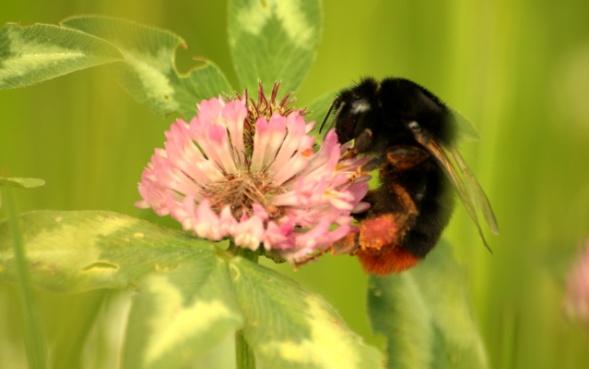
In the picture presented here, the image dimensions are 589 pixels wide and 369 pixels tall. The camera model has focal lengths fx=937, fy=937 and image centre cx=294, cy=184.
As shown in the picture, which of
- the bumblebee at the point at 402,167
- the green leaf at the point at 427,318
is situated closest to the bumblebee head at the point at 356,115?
the bumblebee at the point at 402,167

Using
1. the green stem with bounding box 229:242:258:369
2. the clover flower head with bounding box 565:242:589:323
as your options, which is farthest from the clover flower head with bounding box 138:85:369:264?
the clover flower head with bounding box 565:242:589:323

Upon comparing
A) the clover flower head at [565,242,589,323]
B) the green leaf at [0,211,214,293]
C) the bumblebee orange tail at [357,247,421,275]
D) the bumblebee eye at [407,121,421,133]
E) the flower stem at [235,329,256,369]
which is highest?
the green leaf at [0,211,214,293]

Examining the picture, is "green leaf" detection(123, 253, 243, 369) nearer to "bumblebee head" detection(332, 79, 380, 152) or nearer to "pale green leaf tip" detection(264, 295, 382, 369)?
"pale green leaf tip" detection(264, 295, 382, 369)

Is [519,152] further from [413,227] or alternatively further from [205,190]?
[205,190]

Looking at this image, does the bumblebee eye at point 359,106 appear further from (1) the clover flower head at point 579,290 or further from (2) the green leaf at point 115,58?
(1) the clover flower head at point 579,290


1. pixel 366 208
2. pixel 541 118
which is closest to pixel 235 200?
pixel 366 208

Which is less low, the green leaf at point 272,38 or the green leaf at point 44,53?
the green leaf at point 44,53

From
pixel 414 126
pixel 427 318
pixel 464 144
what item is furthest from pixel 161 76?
pixel 464 144
